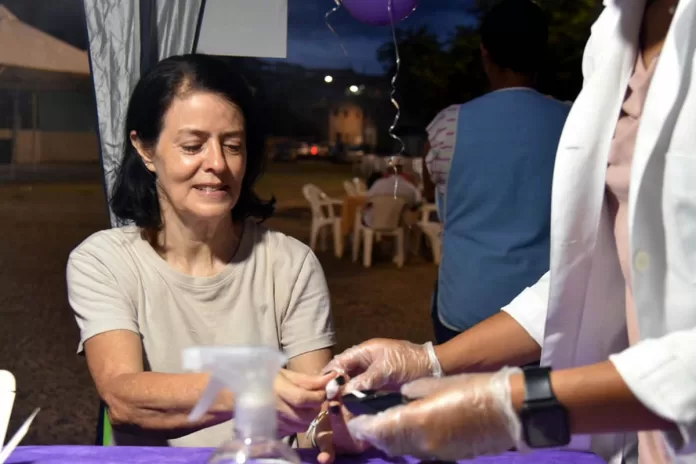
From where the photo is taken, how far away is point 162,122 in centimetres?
190

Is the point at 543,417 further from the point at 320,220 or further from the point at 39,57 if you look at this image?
the point at 320,220

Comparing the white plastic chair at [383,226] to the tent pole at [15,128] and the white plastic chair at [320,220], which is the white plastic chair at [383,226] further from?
the tent pole at [15,128]

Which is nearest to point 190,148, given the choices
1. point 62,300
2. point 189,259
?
point 189,259

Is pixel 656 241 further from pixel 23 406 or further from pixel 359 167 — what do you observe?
pixel 359 167

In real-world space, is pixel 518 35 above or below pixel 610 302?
above

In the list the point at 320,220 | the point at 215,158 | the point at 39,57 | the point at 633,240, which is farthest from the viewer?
the point at 320,220

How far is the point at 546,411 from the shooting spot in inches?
38.7

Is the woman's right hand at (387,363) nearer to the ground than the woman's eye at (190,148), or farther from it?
nearer to the ground

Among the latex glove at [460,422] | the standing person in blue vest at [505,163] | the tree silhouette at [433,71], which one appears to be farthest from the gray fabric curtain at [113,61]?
the tree silhouette at [433,71]

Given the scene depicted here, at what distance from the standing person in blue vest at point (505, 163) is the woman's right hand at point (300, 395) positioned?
4.60 feet

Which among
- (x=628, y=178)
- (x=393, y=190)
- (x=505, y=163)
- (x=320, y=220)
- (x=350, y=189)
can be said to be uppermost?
(x=628, y=178)

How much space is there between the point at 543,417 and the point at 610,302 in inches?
18.2

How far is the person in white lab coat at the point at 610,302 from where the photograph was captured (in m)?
0.99

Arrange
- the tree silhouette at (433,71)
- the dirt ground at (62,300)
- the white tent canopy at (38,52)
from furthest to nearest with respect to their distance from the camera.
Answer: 1. the tree silhouette at (433,71)
2. the white tent canopy at (38,52)
3. the dirt ground at (62,300)
